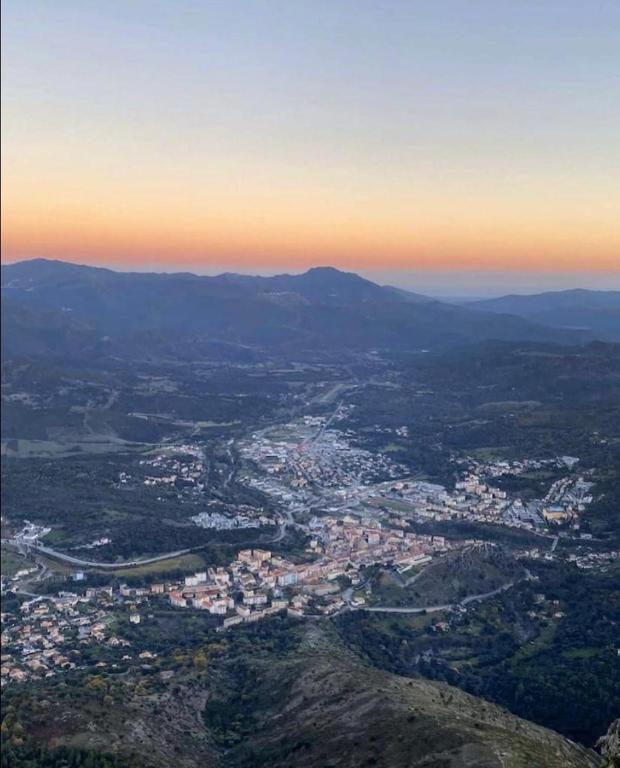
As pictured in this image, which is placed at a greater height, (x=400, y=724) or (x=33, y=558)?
(x=400, y=724)

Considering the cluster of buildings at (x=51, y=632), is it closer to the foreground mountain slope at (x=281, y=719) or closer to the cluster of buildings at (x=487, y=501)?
the foreground mountain slope at (x=281, y=719)

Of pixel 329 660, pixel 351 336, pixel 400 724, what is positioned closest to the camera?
pixel 400 724

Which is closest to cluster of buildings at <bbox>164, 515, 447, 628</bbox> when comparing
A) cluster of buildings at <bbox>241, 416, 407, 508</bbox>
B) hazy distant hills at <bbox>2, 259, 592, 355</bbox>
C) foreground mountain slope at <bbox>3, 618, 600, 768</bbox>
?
foreground mountain slope at <bbox>3, 618, 600, 768</bbox>

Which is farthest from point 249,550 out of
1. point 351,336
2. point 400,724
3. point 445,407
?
point 351,336

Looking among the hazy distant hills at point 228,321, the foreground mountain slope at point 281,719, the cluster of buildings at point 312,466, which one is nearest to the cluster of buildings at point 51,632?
the foreground mountain slope at point 281,719

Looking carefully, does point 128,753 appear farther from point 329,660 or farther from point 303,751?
point 329,660

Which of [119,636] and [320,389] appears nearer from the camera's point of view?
[119,636]

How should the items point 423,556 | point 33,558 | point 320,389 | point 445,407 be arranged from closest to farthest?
point 423,556, point 33,558, point 445,407, point 320,389

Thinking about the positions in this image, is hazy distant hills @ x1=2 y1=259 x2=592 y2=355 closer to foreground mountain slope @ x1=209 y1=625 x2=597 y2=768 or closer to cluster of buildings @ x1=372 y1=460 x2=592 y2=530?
cluster of buildings @ x1=372 y1=460 x2=592 y2=530
